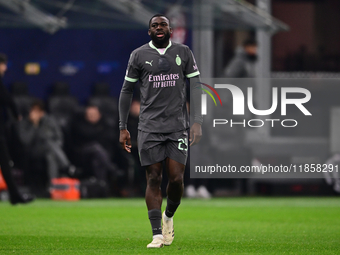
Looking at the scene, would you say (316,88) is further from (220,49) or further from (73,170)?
(73,170)

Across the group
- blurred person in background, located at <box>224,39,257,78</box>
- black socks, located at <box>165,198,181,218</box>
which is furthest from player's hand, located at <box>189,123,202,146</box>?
blurred person in background, located at <box>224,39,257,78</box>

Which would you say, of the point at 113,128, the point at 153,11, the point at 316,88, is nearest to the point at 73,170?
the point at 113,128

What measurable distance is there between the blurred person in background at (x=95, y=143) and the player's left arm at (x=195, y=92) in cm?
868

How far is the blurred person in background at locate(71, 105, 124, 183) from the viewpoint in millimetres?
15461

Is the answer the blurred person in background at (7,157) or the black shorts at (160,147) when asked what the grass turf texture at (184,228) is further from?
the black shorts at (160,147)

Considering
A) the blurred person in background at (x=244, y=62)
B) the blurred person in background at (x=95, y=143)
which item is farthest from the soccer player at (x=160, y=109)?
the blurred person in background at (x=244, y=62)

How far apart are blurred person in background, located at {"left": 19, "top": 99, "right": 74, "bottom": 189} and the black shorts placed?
879 centimetres

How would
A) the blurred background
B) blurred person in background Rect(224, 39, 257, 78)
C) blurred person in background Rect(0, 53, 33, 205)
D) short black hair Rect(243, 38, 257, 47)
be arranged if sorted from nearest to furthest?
1. blurred person in background Rect(0, 53, 33, 205)
2. the blurred background
3. blurred person in background Rect(224, 39, 257, 78)
4. short black hair Rect(243, 38, 257, 47)

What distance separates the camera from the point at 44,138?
15.4 metres

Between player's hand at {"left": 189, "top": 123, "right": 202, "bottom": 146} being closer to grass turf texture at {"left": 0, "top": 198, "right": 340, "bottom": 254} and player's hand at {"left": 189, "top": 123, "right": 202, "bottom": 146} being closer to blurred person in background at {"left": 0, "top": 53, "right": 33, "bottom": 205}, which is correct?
grass turf texture at {"left": 0, "top": 198, "right": 340, "bottom": 254}

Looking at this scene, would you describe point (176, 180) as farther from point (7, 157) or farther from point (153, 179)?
point (7, 157)

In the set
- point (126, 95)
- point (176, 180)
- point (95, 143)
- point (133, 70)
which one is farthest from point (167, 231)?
point (95, 143)

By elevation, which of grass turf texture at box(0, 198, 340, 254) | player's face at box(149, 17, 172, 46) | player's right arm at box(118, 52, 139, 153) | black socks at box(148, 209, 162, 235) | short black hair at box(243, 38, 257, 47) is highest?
short black hair at box(243, 38, 257, 47)

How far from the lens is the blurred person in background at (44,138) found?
15352mm
